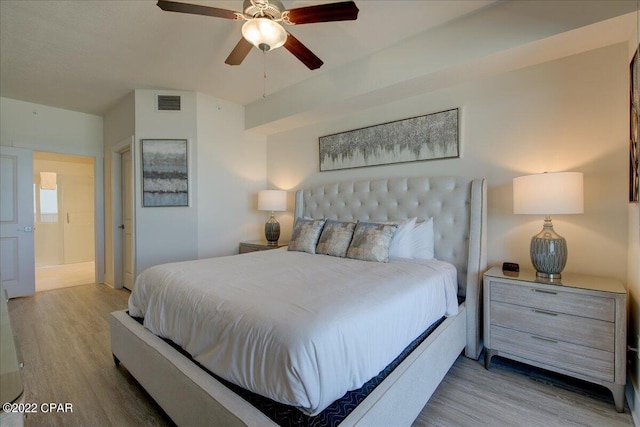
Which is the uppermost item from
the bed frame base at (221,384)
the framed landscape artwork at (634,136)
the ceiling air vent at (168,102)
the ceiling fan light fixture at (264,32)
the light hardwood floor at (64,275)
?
the ceiling air vent at (168,102)

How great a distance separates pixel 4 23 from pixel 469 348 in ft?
15.5

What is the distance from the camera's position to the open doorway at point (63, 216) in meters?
6.27

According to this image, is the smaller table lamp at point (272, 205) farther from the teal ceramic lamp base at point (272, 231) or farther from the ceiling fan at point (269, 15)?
the ceiling fan at point (269, 15)

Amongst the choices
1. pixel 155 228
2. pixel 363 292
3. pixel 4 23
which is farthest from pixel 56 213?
pixel 363 292

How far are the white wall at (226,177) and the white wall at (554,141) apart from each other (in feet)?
8.15

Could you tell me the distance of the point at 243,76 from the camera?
3.37m

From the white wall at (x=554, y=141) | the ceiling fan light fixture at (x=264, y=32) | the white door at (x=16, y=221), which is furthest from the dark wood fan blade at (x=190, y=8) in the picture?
the white door at (x=16, y=221)

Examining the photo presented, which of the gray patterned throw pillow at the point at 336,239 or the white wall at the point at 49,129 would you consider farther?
the white wall at the point at 49,129

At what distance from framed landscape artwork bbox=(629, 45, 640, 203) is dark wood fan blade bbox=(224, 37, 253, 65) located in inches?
95.4

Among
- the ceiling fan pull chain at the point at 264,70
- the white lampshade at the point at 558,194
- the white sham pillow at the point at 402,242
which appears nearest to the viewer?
the white lampshade at the point at 558,194

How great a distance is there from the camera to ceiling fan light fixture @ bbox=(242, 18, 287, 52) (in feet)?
5.74

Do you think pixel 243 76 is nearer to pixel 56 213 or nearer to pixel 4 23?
pixel 4 23

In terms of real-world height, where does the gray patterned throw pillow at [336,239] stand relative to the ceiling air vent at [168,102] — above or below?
below

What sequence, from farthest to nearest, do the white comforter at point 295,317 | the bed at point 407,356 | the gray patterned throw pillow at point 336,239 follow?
the gray patterned throw pillow at point 336,239, the bed at point 407,356, the white comforter at point 295,317
